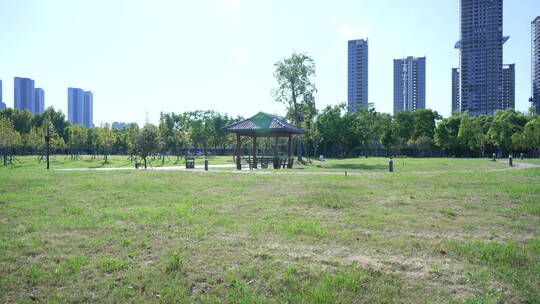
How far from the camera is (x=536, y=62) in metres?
88.8

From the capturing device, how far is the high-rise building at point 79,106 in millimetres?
171250

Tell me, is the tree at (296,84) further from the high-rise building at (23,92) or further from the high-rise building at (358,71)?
the high-rise building at (23,92)

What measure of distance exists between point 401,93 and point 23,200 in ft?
447

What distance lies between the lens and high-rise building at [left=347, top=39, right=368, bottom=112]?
12444cm

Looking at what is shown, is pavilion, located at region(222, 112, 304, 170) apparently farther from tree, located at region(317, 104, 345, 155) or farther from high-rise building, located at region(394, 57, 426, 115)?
high-rise building, located at region(394, 57, 426, 115)

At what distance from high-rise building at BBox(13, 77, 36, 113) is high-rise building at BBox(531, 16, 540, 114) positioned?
16666 cm

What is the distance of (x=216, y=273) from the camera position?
5000mm

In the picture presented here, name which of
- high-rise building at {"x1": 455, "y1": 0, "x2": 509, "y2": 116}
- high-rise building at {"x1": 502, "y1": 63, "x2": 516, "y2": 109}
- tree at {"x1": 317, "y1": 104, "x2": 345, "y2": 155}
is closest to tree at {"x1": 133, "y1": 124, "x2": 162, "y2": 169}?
tree at {"x1": 317, "y1": 104, "x2": 345, "y2": 155}

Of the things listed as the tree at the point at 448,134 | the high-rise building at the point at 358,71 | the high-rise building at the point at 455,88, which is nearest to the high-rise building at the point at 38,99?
the high-rise building at the point at 358,71

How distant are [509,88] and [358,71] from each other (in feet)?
151

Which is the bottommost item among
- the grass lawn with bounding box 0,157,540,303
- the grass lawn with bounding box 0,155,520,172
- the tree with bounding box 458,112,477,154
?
the grass lawn with bounding box 0,157,540,303

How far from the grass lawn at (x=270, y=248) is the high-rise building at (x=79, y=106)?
184 meters

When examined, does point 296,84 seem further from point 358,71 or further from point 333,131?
point 358,71

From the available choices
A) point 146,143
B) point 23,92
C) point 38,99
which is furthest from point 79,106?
point 146,143
